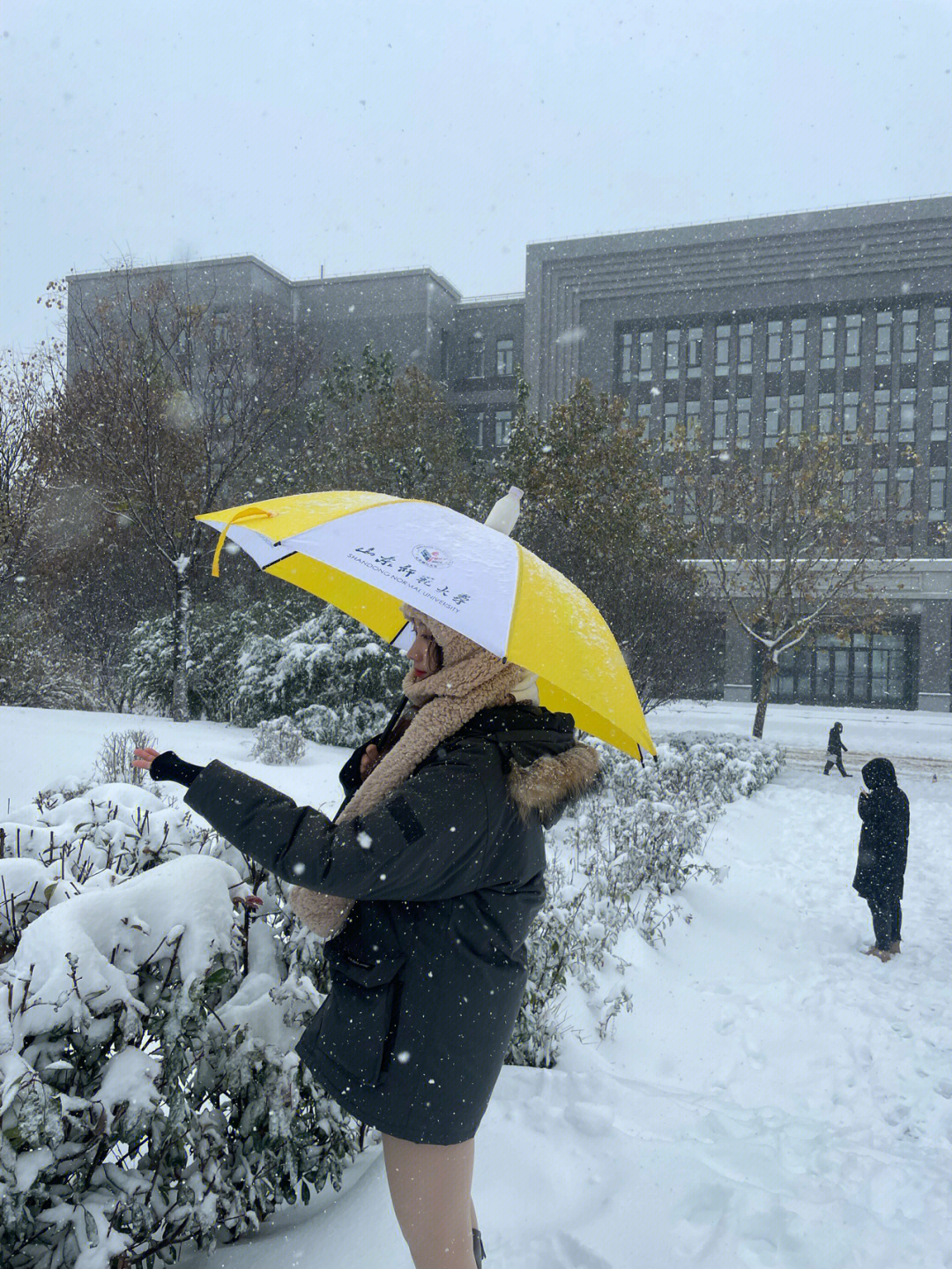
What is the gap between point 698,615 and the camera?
1698cm

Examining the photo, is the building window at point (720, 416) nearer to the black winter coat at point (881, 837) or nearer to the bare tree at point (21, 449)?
the bare tree at point (21, 449)

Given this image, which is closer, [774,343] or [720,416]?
[774,343]

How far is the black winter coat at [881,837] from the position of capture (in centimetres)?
577

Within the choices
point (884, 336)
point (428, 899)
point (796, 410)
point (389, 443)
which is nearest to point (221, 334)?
point (389, 443)

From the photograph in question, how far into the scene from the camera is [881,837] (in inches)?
235

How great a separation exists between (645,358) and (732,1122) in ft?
135

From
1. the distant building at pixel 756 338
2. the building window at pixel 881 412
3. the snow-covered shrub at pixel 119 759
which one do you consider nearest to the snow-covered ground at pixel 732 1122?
the snow-covered shrub at pixel 119 759

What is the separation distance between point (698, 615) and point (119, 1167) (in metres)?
16.3

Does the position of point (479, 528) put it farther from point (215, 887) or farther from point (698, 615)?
point (698, 615)

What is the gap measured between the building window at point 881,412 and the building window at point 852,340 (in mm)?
1791

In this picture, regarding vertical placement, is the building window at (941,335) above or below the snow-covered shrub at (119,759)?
above

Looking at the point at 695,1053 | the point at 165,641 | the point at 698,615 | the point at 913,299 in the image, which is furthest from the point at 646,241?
the point at 695,1053

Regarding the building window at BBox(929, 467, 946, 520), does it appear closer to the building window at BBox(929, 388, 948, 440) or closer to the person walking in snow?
the building window at BBox(929, 388, 948, 440)

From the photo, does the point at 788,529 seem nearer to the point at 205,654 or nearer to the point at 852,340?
the point at 205,654
